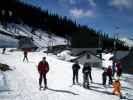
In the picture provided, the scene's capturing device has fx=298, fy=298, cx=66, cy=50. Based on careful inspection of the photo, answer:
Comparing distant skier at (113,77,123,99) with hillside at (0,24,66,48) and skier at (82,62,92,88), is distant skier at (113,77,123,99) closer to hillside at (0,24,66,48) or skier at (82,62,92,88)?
skier at (82,62,92,88)

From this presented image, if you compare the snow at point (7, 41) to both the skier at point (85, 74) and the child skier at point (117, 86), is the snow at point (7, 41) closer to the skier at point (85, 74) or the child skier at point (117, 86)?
the skier at point (85, 74)

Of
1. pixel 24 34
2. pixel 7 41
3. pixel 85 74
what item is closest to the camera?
pixel 85 74

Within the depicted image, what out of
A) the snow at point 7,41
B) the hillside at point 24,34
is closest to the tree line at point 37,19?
the hillside at point 24,34

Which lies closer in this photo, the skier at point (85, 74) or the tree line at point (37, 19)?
the skier at point (85, 74)

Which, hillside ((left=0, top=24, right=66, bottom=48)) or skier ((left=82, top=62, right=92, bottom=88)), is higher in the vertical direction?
hillside ((left=0, top=24, right=66, bottom=48))

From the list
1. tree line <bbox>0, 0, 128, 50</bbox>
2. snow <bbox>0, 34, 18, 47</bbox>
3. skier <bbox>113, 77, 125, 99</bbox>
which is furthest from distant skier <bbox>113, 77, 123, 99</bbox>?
tree line <bbox>0, 0, 128, 50</bbox>

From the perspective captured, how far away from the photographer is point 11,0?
172875mm

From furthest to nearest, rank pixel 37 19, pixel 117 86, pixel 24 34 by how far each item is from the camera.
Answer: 1. pixel 37 19
2. pixel 24 34
3. pixel 117 86

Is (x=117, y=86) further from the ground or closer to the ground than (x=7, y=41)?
closer to the ground

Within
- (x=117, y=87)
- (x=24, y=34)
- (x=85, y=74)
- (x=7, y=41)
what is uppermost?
(x=24, y=34)

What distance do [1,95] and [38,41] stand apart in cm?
12732

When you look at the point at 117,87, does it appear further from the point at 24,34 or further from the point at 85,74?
the point at 24,34

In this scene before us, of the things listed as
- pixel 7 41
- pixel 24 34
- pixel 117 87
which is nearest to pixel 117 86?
pixel 117 87

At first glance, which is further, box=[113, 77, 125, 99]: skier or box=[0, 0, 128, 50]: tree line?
box=[0, 0, 128, 50]: tree line
